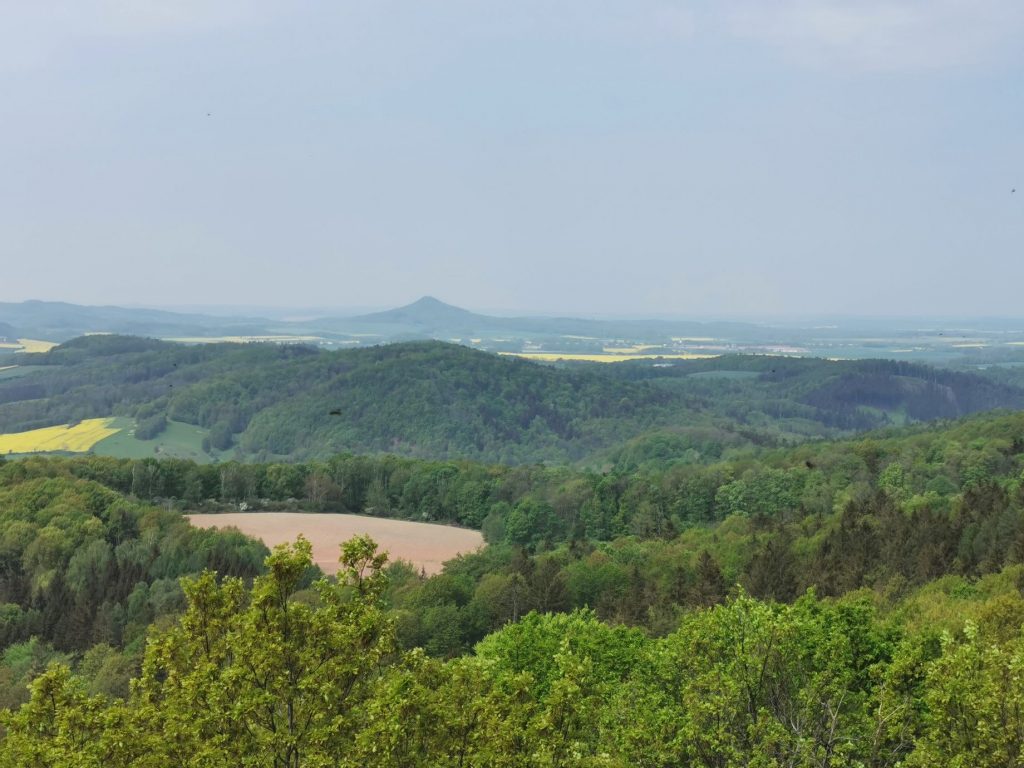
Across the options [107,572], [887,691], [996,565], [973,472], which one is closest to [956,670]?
[887,691]

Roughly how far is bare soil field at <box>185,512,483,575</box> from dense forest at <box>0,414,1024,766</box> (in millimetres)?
7022

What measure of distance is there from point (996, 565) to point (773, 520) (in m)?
52.6

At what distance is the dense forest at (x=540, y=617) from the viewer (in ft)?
57.7

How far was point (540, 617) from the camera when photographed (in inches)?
2008

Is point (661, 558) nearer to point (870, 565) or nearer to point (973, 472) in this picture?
point (870, 565)

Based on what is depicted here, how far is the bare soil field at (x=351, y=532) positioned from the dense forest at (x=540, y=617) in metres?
7.02

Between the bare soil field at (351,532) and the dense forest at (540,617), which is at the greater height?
the dense forest at (540,617)

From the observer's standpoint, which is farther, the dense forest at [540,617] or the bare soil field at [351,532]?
the bare soil field at [351,532]

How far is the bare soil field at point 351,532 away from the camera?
116m

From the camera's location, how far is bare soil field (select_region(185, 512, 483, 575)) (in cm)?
11650

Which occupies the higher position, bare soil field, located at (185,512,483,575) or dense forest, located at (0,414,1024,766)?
dense forest, located at (0,414,1024,766)

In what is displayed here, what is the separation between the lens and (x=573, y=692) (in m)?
18.5

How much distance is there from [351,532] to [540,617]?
7787cm

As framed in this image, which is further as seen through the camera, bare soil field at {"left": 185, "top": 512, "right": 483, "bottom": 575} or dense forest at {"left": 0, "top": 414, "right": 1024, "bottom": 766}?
bare soil field at {"left": 185, "top": 512, "right": 483, "bottom": 575}
